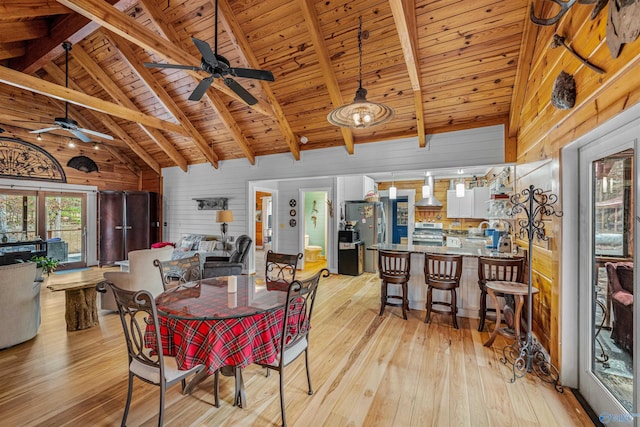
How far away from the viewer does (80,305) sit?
11.4ft

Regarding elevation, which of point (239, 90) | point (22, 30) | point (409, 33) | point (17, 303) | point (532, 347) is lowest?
point (532, 347)

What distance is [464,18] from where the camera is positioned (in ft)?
10.4

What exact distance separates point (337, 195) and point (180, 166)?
4.51 m

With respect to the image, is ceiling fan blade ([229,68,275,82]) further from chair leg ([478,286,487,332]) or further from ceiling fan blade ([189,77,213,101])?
chair leg ([478,286,487,332])

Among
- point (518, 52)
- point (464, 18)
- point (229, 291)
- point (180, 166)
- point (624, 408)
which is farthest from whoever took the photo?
point (180, 166)

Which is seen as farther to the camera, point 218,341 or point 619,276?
point 619,276

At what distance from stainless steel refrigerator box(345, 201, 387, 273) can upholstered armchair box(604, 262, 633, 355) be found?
4820 millimetres

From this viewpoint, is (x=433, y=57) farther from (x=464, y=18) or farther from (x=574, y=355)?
(x=574, y=355)

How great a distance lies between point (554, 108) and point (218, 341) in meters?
3.47

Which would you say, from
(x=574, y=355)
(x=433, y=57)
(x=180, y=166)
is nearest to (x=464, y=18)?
(x=433, y=57)

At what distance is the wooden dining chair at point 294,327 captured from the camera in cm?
188

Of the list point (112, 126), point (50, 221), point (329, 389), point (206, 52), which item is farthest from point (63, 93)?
point (329, 389)

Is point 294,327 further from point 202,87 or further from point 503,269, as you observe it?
point 503,269

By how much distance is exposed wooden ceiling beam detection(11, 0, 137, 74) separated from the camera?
365 centimetres
